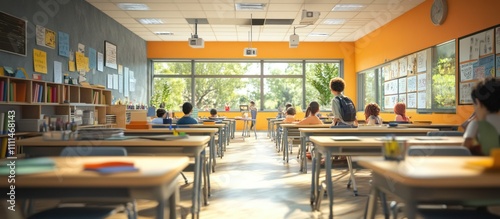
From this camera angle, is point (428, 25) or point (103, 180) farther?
point (428, 25)

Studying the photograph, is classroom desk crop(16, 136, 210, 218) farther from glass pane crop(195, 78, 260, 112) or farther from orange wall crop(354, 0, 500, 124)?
glass pane crop(195, 78, 260, 112)

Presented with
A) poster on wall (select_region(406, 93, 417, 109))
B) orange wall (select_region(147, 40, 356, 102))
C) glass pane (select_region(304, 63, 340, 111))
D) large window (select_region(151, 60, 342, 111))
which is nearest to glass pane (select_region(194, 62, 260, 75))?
large window (select_region(151, 60, 342, 111))

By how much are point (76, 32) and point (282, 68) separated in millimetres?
8039

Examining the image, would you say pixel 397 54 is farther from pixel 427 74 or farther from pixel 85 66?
pixel 85 66

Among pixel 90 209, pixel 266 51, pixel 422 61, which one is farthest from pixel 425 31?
pixel 90 209

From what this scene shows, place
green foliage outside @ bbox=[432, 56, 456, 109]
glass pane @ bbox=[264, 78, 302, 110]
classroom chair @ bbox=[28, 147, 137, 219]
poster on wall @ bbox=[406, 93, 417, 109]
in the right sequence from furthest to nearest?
1. glass pane @ bbox=[264, 78, 302, 110]
2. poster on wall @ bbox=[406, 93, 417, 109]
3. green foliage outside @ bbox=[432, 56, 456, 109]
4. classroom chair @ bbox=[28, 147, 137, 219]

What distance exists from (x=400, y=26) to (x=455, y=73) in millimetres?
2921

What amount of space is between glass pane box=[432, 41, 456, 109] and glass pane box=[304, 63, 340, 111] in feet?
18.7

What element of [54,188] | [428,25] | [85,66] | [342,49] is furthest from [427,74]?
[54,188]

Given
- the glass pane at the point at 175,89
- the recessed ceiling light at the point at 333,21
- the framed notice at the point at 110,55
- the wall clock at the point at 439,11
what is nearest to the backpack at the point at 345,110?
the wall clock at the point at 439,11

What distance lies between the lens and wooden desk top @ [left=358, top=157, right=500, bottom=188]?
4.44 feet

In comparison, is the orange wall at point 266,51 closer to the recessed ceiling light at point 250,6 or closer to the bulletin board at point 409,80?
the bulletin board at point 409,80

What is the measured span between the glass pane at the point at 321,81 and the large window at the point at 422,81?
82.0 inches

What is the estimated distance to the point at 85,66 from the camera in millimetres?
8828
